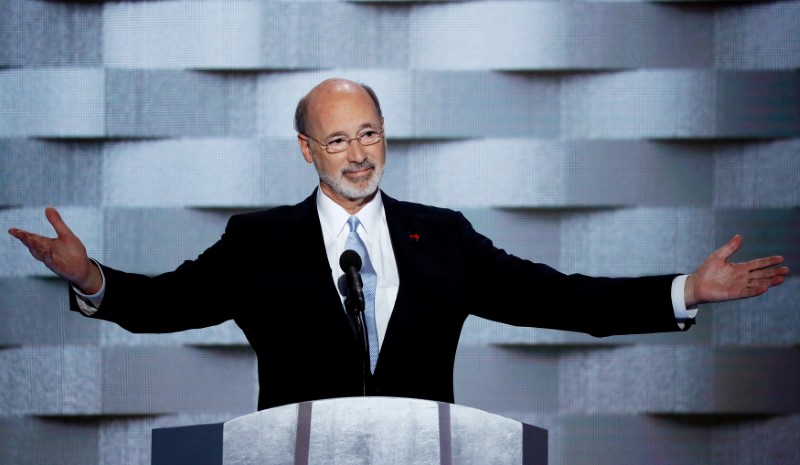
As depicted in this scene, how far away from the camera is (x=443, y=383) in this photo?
167 cm

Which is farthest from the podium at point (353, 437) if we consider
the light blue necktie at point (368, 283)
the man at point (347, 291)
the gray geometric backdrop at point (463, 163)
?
the gray geometric backdrop at point (463, 163)

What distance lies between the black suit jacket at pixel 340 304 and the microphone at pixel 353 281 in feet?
1.06

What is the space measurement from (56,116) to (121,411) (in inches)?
30.2

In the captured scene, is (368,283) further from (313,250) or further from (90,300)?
(90,300)

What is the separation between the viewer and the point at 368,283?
5.37 ft

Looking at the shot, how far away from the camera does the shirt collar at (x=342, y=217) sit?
171 centimetres

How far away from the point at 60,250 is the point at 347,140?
0.53m

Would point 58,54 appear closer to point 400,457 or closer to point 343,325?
point 343,325

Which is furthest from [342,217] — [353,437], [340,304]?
[353,437]

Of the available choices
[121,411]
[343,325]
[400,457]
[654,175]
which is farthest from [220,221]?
[400,457]

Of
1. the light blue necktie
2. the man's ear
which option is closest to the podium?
the light blue necktie

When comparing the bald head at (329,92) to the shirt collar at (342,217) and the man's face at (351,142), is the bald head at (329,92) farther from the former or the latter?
the shirt collar at (342,217)

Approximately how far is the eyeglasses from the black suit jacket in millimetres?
146

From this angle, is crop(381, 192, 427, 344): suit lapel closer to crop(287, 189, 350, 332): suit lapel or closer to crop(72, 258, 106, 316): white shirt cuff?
crop(287, 189, 350, 332): suit lapel
